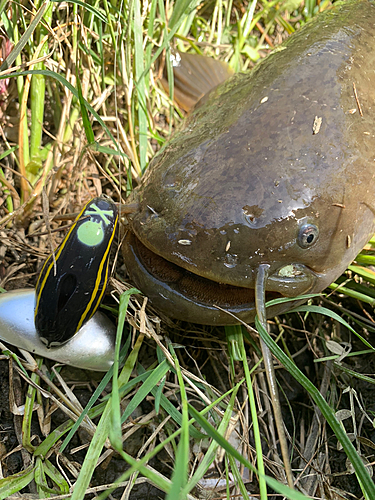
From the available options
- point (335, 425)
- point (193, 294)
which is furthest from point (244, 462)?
point (193, 294)

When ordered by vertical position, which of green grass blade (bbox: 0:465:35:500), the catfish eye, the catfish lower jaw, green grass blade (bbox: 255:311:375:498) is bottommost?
green grass blade (bbox: 0:465:35:500)

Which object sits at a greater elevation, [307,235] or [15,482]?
[307,235]

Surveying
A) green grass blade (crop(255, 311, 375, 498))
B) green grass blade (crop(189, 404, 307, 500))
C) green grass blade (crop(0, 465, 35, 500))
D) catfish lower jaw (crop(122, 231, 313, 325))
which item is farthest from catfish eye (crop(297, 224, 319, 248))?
green grass blade (crop(0, 465, 35, 500))

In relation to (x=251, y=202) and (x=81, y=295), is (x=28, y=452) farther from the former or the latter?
(x=251, y=202)

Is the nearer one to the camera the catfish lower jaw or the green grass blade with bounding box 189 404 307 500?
the green grass blade with bounding box 189 404 307 500

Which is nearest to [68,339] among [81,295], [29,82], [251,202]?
[81,295]

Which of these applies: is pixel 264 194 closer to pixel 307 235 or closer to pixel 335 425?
pixel 307 235

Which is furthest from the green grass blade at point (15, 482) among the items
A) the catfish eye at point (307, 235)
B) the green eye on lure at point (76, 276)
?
the catfish eye at point (307, 235)

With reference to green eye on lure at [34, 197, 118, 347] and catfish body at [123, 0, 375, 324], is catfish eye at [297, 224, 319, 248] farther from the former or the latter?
green eye on lure at [34, 197, 118, 347]
